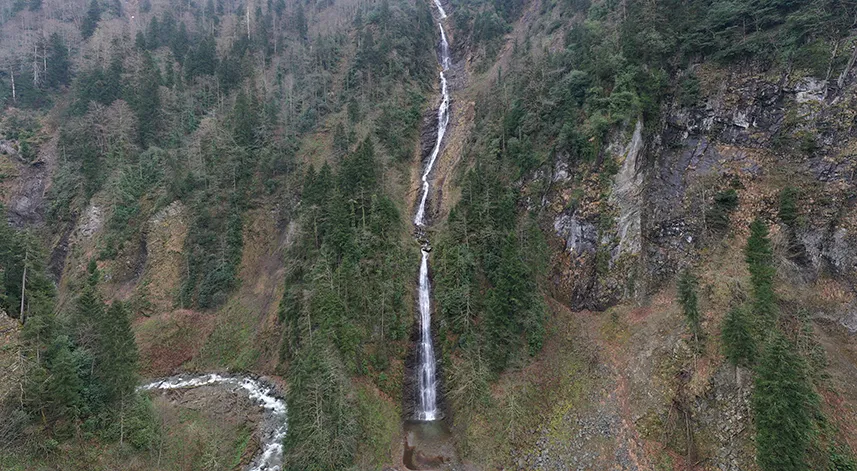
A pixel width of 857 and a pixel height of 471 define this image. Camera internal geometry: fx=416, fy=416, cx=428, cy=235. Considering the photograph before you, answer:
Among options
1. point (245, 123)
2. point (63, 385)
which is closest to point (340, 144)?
point (245, 123)

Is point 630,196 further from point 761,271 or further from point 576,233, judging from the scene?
point 761,271

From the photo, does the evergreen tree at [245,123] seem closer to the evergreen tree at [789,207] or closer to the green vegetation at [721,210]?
the green vegetation at [721,210]

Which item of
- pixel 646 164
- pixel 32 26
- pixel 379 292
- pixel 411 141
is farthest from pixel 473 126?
pixel 32 26

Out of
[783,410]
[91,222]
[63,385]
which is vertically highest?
[91,222]

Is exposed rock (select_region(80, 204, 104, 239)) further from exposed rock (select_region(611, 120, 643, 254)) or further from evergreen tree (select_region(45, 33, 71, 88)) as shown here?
exposed rock (select_region(611, 120, 643, 254))

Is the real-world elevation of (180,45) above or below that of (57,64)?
above

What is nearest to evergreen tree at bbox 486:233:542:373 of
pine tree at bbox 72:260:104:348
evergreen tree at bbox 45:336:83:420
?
evergreen tree at bbox 45:336:83:420
